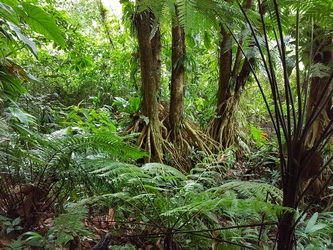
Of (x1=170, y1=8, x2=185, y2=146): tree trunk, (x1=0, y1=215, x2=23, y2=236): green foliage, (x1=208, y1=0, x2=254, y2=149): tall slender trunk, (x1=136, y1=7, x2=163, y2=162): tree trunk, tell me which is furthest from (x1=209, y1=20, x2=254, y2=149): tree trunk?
(x1=0, y1=215, x2=23, y2=236): green foliage

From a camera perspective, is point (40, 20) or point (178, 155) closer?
point (40, 20)

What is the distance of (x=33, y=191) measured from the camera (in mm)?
1129

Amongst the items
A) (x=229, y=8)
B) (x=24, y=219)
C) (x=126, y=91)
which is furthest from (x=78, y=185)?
(x=126, y=91)

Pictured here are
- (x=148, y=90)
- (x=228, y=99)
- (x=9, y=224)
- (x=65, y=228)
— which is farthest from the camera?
(x=228, y=99)

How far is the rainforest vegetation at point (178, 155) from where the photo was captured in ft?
2.84

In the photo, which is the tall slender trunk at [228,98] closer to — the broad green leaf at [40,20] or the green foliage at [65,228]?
the broad green leaf at [40,20]

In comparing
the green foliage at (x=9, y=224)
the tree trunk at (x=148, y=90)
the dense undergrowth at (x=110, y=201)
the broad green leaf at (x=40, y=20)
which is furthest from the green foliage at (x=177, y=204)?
the tree trunk at (x=148, y=90)

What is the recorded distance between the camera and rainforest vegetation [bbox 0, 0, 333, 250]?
2.84 feet

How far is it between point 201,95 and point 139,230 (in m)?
A: 3.48

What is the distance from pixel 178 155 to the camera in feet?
8.52

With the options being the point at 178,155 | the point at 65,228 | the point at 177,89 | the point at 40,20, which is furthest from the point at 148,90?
the point at 65,228

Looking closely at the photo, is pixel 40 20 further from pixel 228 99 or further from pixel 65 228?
pixel 228 99

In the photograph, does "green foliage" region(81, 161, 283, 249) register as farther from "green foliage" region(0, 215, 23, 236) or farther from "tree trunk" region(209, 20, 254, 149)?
"tree trunk" region(209, 20, 254, 149)

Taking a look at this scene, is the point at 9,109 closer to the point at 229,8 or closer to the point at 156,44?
the point at 229,8
